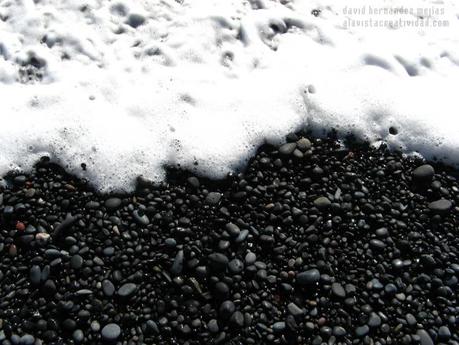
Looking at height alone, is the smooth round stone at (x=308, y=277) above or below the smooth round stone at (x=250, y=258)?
below

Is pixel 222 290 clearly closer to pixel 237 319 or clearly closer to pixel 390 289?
pixel 237 319

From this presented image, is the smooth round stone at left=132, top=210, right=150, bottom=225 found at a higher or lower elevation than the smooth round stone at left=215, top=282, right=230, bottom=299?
higher

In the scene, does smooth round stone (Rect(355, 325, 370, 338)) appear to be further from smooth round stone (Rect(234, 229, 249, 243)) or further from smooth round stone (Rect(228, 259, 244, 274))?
smooth round stone (Rect(234, 229, 249, 243))

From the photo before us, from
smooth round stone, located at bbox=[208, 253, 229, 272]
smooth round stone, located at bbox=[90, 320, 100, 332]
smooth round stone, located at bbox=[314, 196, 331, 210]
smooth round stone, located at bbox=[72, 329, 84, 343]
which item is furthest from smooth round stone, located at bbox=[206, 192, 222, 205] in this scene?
smooth round stone, located at bbox=[72, 329, 84, 343]

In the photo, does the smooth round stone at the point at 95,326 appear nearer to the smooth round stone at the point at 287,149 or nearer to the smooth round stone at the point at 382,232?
the smooth round stone at the point at 287,149

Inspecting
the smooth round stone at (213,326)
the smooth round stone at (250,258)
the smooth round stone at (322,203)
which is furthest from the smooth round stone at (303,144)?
the smooth round stone at (213,326)

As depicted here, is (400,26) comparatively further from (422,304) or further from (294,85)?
(422,304)

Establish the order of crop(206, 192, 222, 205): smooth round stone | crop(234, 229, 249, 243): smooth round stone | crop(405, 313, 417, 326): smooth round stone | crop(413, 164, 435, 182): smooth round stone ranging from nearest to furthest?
crop(405, 313, 417, 326): smooth round stone → crop(234, 229, 249, 243): smooth round stone → crop(206, 192, 222, 205): smooth round stone → crop(413, 164, 435, 182): smooth round stone
